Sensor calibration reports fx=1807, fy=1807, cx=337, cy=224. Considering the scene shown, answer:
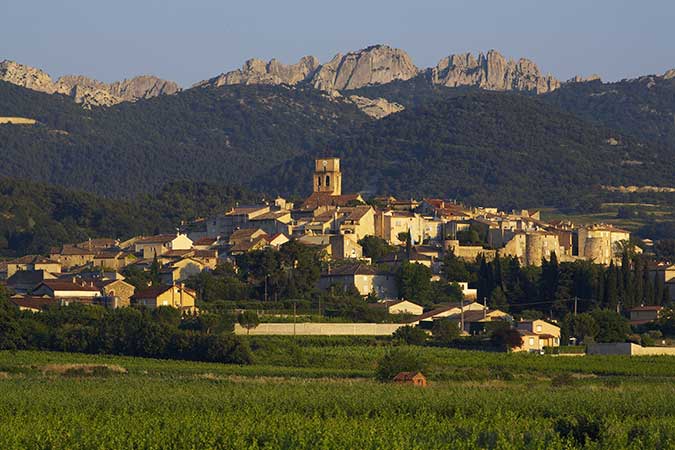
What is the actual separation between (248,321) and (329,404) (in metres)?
33.4

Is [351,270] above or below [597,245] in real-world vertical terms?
below

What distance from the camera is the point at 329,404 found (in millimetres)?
51625

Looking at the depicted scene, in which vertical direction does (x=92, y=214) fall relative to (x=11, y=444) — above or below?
above

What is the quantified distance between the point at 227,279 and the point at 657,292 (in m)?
23.8

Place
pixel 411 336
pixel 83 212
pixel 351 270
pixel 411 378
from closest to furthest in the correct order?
pixel 411 378
pixel 411 336
pixel 351 270
pixel 83 212

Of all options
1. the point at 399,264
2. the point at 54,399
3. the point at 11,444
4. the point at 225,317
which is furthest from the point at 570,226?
the point at 11,444

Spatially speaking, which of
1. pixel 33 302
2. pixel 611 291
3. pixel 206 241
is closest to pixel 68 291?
pixel 33 302

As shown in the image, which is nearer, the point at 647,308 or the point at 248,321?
the point at 248,321

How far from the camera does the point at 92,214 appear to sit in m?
155

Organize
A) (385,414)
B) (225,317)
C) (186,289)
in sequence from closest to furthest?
(385,414) → (225,317) → (186,289)

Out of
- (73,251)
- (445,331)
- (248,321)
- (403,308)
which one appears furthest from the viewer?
(73,251)

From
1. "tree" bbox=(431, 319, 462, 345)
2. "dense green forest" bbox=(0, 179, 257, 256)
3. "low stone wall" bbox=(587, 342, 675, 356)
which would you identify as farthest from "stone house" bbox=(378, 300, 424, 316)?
"dense green forest" bbox=(0, 179, 257, 256)

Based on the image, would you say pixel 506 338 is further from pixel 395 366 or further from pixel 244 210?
pixel 244 210

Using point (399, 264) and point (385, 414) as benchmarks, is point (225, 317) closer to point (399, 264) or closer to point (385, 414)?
point (399, 264)
